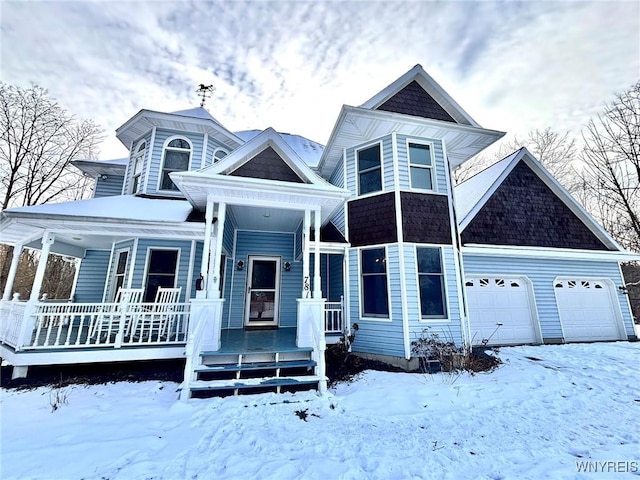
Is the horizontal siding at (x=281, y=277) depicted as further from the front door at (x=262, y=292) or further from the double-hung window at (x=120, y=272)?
the double-hung window at (x=120, y=272)

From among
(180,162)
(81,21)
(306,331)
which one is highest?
(81,21)

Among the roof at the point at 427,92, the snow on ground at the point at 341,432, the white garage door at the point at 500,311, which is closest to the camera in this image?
the snow on ground at the point at 341,432

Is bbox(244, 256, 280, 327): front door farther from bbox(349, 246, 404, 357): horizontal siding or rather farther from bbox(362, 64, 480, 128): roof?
bbox(362, 64, 480, 128): roof

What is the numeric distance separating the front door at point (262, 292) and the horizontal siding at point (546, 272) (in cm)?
649

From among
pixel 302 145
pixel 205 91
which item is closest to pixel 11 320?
pixel 205 91

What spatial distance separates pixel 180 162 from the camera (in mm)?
9133

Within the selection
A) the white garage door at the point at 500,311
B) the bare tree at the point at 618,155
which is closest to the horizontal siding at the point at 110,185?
the white garage door at the point at 500,311

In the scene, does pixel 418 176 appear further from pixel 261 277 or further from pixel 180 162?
pixel 180 162

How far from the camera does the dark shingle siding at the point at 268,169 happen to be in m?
6.06

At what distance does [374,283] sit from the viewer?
7.62 m

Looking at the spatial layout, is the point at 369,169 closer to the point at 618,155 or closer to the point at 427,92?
the point at 427,92

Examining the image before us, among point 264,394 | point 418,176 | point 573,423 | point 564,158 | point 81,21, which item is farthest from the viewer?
point 564,158

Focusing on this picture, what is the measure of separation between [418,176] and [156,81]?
966cm

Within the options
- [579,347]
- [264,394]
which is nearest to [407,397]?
[264,394]
